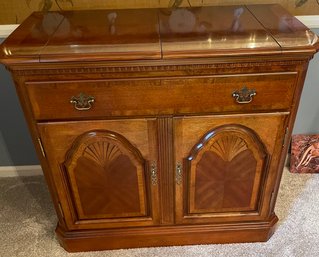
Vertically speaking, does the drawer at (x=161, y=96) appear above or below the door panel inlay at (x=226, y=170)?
above

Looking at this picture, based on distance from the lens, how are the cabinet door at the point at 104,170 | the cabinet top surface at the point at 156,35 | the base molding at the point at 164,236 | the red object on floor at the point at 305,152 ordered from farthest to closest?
the red object on floor at the point at 305,152, the base molding at the point at 164,236, the cabinet door at the point at 104,170, the cabinet top surface at the point at 156,35

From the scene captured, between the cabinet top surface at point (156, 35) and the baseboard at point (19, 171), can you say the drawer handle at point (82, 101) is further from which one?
the baseboard at point (19, 171)

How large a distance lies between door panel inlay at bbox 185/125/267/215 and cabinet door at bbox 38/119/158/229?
15 cm

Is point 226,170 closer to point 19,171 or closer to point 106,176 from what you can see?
point 106,176

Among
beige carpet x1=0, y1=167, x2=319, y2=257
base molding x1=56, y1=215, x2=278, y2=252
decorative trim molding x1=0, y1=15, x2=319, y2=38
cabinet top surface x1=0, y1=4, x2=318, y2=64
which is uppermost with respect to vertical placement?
cabinet top surface x1=0, y1=4, x2=318, y2=64

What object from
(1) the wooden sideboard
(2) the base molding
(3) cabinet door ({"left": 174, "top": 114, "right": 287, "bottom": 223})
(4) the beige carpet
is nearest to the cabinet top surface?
(1) the wooden sideboard

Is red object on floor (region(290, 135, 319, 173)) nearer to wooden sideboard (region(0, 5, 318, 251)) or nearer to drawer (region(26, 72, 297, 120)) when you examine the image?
wooden sideboard (region(0, 5, 318, 251))

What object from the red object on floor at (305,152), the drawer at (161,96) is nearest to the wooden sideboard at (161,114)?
the drawer at (161,96)

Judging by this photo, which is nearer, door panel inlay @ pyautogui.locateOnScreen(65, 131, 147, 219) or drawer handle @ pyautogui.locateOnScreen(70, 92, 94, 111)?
drawer handle @ pyautogui.locateOnScreen(70, 92, 94, 111)

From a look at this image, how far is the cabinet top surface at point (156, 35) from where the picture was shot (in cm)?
88

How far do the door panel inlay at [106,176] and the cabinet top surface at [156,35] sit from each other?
287mm

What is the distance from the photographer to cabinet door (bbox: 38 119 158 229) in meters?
1.04

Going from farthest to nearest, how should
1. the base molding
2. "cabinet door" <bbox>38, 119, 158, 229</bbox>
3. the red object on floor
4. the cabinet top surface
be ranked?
the red object on floor < the base molding < "cabinet door" <bbox>38, 119, 158, 229</bbox> < the cabinet top surface

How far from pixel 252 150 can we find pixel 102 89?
0.56 m
